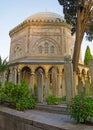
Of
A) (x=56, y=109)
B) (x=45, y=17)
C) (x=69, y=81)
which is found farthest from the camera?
(x=45, y=17)

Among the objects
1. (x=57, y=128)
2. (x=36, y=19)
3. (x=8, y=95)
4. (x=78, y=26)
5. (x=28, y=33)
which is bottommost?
(x=57, y=128)

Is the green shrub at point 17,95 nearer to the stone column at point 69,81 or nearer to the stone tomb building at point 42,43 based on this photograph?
the stone column at point 69,81

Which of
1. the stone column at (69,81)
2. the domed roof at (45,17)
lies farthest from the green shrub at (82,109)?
the domed roof at (45,17)

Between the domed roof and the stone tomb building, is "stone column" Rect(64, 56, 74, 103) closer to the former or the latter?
the stone tomb building

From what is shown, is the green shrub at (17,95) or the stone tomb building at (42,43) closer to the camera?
the green shrub at (17,95)

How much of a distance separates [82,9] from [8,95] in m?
7.91

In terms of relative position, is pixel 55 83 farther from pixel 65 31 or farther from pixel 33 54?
pixel 65 31

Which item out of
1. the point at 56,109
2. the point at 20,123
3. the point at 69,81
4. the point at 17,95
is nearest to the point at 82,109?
the point at 20,123

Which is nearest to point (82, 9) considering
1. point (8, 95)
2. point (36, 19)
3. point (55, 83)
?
point (55, 83)

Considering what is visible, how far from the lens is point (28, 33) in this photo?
26.8 m

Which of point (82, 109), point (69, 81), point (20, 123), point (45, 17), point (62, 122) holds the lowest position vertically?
point (20, 123)

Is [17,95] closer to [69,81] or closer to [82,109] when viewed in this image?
[69,81]

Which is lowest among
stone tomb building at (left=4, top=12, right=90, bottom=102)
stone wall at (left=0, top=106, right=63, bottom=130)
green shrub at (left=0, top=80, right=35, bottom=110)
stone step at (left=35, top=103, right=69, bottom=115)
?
stone wall at (left=0, top=106, right=63, bottom=130)

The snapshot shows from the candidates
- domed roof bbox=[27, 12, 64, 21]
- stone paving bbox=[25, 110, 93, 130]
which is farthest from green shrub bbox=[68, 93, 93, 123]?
domed roof bbox=[27, 12, 64, 21]
